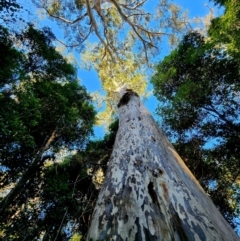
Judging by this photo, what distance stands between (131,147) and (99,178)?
6.46m

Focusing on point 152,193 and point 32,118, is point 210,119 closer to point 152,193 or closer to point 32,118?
point 32,118

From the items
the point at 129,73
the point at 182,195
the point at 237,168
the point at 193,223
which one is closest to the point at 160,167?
the point at 182,195

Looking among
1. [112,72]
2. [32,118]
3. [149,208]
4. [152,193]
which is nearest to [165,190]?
[152,193]

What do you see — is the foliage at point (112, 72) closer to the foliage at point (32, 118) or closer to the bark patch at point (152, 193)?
the foliage at point (32, 118)

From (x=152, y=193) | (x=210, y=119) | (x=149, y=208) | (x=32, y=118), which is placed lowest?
(x=149, y=208)

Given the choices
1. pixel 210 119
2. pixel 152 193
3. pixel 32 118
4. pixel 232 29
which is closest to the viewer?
pixel 152 193

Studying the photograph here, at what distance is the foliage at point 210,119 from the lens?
6.78 metres

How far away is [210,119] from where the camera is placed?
7.60 meters

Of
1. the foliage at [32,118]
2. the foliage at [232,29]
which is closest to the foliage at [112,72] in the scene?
the foliage at [32,118]

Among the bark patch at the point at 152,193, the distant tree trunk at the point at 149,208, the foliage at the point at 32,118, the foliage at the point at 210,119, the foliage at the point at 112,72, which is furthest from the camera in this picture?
the foliage at the point at 112,72

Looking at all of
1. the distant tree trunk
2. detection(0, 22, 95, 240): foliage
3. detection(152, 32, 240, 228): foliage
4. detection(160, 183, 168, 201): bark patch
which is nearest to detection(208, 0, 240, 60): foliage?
detection(152, 32, 240, 228): foliage

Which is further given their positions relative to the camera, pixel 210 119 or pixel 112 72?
pixel 112 72

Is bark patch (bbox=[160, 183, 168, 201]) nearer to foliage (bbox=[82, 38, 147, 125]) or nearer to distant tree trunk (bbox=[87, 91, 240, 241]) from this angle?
distant tree trunk (bbox=[87, 91, 240, 241])

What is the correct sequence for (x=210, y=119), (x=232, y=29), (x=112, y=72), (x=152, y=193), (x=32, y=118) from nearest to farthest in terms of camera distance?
(x=152, y=193)
(x=232, y=29)
(x=32, y=118)
(x=210, y=119)
(x=112, y=72)
